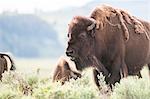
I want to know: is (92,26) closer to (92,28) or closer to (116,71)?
(92,28)

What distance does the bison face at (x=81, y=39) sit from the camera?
33.9 ft

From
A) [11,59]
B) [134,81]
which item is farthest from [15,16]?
[134,81]

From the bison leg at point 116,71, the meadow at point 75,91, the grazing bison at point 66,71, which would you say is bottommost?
the meadow at point 75,91

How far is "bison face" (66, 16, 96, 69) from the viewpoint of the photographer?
1034 cm

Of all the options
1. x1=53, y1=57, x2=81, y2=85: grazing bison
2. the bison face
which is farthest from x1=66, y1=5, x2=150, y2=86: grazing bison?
x1=53, y1=57, x2=81, y2=85: grazing bison

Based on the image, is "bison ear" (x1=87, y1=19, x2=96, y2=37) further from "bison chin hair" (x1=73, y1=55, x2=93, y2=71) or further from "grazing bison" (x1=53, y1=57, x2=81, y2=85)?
"grazing bison" (x1=53, y1=57, x2=81, y2=85)

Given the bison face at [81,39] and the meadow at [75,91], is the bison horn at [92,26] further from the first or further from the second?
the meadow at [75,91]

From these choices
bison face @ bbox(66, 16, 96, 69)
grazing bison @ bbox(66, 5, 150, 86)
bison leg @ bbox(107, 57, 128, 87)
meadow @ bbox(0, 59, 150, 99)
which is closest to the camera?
meadow @ bbox(0, 59, 150, 99)

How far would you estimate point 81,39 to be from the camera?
1048 centimetres

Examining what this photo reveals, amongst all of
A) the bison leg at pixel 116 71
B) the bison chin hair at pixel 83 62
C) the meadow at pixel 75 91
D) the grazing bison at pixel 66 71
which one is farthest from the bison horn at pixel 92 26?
the grazing bison at pixel 66 71

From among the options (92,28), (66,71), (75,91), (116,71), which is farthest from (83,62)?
(75,91)

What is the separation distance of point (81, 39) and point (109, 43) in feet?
2.47

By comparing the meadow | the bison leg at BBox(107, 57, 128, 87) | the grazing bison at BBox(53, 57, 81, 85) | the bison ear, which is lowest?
the meadow

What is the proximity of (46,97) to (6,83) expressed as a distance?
1.49 metres
